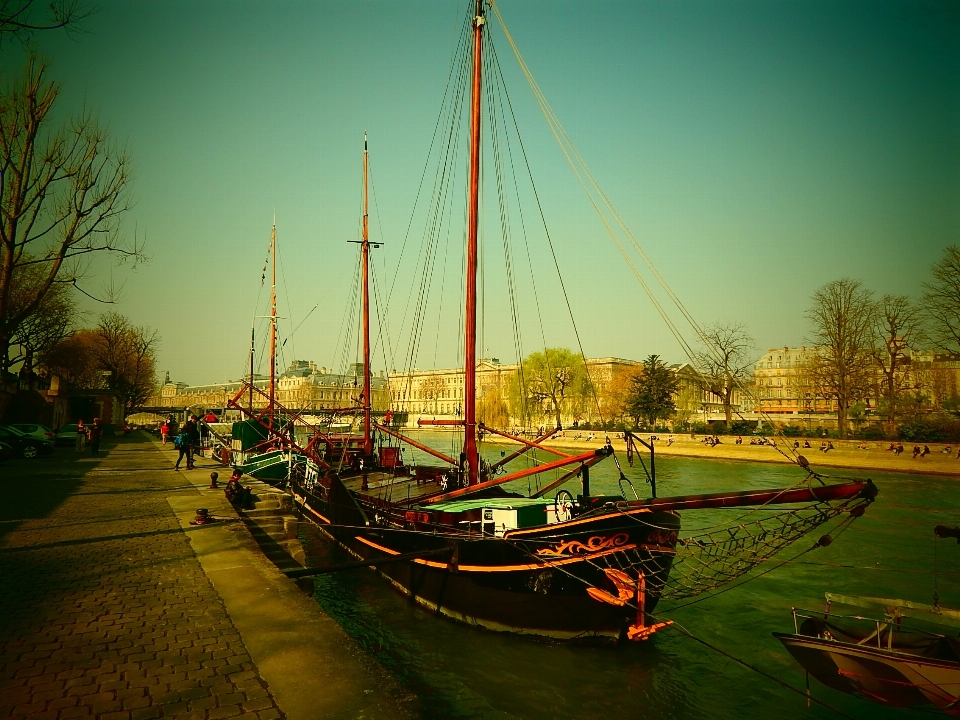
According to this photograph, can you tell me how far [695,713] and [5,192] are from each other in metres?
21.6

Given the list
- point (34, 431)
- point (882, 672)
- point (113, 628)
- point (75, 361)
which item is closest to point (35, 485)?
A: point (34, 431)

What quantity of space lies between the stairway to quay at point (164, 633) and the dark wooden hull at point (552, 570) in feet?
10.4

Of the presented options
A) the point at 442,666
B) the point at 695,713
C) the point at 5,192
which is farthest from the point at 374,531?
the point at 5,192

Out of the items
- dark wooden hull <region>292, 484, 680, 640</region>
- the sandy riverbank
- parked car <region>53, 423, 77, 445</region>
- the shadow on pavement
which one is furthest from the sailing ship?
parked car <region>53, 423, 77, 445</region>

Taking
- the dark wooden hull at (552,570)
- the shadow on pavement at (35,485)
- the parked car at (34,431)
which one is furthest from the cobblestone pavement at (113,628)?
the parked car at (34,431)

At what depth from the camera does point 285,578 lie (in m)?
8.96

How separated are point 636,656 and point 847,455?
38937 mm

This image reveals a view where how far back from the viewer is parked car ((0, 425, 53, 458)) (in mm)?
27234

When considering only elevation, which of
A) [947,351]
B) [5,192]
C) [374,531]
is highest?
[5,192]

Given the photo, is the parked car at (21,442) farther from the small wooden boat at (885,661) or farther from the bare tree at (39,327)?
the small wooden boat at (885,661)

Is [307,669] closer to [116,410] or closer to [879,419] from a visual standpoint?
[879,419]

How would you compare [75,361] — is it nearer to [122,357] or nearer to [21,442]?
[122,357]

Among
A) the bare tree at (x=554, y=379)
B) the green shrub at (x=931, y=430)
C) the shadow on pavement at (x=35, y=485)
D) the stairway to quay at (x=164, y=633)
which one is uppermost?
the bare tree at (x=554, y=379)

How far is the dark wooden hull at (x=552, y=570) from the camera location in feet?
30.7
